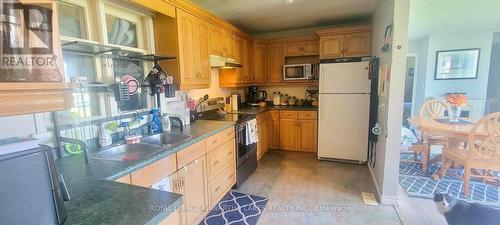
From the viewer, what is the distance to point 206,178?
2.14 m

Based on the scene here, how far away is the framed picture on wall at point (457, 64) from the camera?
15.0 feet

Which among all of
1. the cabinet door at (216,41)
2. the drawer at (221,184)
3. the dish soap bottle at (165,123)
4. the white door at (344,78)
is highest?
the cabinet door at (216,41)

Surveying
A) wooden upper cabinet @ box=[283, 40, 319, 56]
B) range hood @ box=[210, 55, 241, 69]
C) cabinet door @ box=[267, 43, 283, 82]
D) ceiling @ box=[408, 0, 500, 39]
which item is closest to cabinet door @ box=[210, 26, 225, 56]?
range hood @ box=[210, 55, 241, 69]

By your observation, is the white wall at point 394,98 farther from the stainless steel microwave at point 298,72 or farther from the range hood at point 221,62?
the range hood at point 221,62

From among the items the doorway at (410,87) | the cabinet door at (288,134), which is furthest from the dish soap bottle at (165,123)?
the doorway at (410,87)

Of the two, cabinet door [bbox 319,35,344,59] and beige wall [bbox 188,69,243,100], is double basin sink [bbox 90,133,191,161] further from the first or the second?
cabinet door [bbox 319,35,344,59]

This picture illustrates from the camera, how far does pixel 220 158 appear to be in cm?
238

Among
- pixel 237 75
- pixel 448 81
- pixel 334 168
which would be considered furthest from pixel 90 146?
pixel 448 81

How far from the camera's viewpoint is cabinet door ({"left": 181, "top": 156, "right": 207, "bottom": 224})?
184 cm

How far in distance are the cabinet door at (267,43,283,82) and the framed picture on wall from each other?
352 cm

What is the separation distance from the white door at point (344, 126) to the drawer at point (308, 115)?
25cm

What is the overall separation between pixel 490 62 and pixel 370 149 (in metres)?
3.73

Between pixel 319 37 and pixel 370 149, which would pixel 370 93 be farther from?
pixel 319 37

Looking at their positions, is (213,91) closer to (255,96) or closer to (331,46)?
(255,96)
